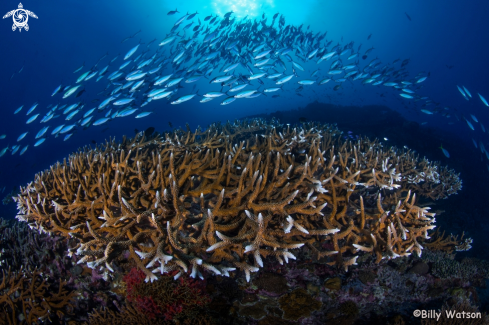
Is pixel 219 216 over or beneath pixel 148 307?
over

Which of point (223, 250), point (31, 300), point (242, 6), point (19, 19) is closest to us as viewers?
point (223, 250)

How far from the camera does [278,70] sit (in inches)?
2498

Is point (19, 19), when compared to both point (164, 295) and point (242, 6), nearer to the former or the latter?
point (242, 6)

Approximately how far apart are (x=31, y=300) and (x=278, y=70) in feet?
225

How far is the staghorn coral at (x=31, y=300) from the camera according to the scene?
3.37 metres

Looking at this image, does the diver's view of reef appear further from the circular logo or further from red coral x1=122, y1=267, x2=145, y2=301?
the circular logo

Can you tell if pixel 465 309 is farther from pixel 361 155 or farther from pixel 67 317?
pixel 67 317

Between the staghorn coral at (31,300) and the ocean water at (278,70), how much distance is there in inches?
407

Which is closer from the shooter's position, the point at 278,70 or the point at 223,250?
the point at 223,250

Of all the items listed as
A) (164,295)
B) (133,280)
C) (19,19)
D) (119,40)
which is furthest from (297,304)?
(119,40)

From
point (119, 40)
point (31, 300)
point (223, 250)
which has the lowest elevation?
point (31, 300)

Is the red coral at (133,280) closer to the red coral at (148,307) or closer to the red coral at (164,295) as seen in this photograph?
the red coral at (164,295)

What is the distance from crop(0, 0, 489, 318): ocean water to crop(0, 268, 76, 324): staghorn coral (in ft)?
33.9

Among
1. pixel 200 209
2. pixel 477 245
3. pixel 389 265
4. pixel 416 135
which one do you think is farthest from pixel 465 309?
pixel 416 135
